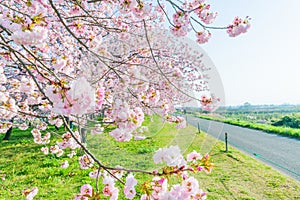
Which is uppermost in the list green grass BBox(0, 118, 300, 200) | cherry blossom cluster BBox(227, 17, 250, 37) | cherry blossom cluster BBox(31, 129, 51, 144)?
cherry blossom cluster BBox(227, 17, 250, 37)

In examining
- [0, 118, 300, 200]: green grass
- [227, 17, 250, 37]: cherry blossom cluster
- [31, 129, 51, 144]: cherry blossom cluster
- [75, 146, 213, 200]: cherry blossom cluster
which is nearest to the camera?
[75, 146, 213, 200]: cherry blossom cluster

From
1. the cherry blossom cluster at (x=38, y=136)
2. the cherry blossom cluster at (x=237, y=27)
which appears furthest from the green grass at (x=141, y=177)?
the cherry blossom cluster at (x=237, y=27)

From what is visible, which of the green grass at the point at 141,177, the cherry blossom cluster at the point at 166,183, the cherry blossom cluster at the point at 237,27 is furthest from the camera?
the green grass at the point at 141,177

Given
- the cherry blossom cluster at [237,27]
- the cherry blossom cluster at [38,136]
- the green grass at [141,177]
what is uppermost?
the cherry blossom cluster at [237,27]

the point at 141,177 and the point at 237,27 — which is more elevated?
the point at 237,27

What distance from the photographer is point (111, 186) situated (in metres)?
1.54

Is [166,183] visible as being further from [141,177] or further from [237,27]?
[141,177]

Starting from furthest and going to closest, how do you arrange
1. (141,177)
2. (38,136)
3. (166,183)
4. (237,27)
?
(141,177) < (38,136) < (237,27) < (166,183)

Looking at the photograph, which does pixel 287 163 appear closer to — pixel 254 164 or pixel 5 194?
pixel 254 164

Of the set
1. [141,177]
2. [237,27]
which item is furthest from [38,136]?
[237,27]

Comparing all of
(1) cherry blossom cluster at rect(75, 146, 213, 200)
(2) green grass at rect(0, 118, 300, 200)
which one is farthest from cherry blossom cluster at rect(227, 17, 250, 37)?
(2) green grass at rect(0, 118, 300, 200)

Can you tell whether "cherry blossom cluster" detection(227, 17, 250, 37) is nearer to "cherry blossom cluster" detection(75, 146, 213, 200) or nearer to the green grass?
"cherry blossom cluster" detection(75, 146, 213, 200)

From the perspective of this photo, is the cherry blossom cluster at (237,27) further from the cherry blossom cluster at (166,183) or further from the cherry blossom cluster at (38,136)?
the cherry blossom cluster at (38,136)

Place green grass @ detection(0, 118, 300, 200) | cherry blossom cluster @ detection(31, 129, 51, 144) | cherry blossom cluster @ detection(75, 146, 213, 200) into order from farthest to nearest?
1. green grass @ detection(0, 118, 300, 200)
2. cherry blossom cluster @ detection(31, 129, 51, 144)
3. cherry blossom cluster @ detection(75, 146, 213, 200)
